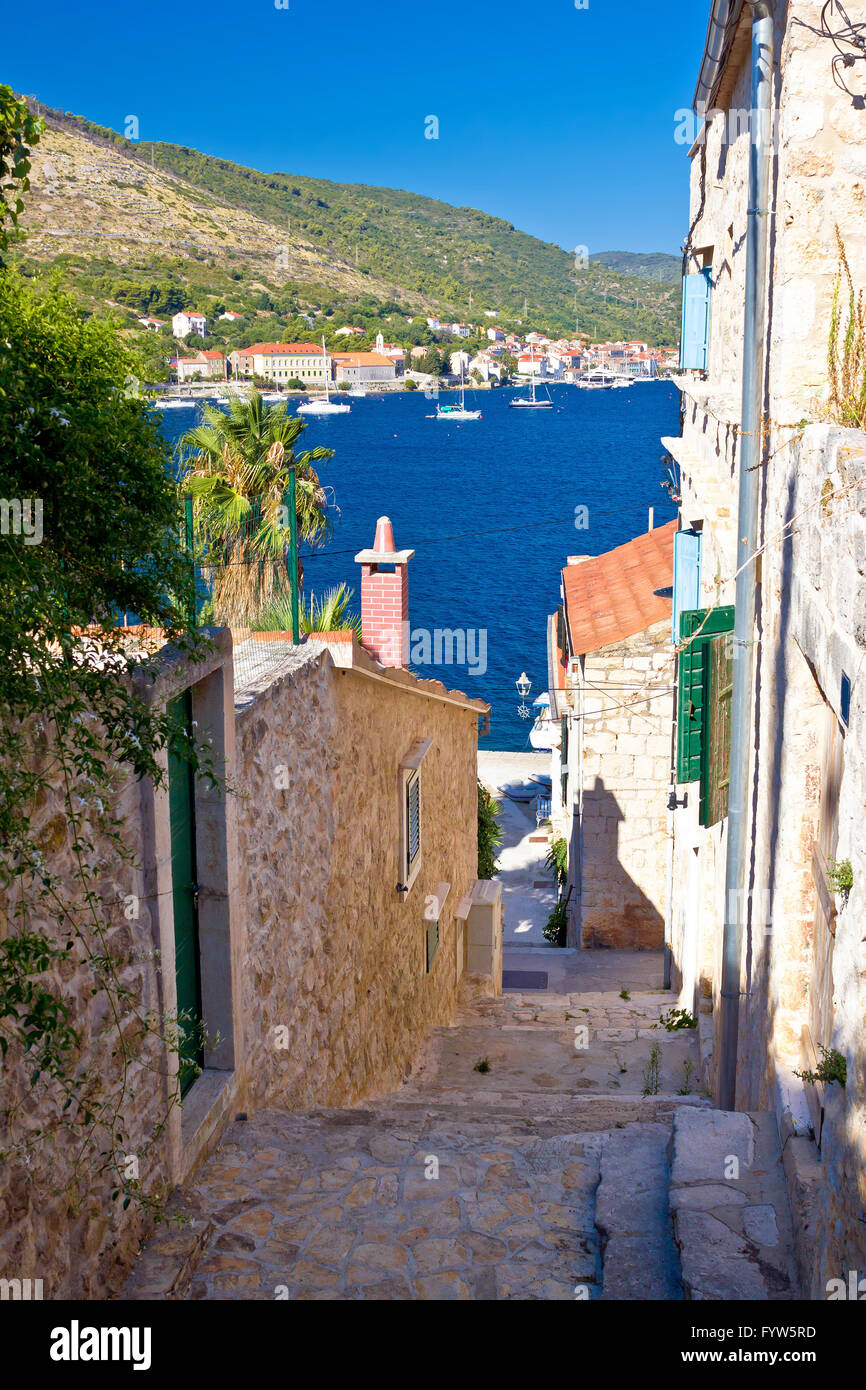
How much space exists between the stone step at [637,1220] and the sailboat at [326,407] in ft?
464

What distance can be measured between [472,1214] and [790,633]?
3711 millimetres

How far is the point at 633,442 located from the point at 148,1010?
140m

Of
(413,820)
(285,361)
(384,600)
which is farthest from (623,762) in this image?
(285,361)

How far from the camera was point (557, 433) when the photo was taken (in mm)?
149250

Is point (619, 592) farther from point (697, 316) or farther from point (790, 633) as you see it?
point (790, 633)

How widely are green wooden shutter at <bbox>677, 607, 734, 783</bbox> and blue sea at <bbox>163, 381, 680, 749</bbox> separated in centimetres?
1082

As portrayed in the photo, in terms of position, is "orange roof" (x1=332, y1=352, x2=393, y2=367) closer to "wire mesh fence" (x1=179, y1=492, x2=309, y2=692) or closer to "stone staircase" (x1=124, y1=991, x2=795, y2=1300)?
"wire mesh fence" (x1=179, y1=492, x2=309, y2=692)

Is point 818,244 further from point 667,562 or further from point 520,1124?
point 667,562

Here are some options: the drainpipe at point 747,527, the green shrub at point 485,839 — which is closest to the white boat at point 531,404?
the green shrub at point 485,839

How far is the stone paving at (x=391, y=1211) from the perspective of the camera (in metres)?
5.03

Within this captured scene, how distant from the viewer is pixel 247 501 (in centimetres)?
1405

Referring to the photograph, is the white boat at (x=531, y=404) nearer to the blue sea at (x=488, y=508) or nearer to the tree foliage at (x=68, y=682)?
the blue sea at (x=488, y=508)

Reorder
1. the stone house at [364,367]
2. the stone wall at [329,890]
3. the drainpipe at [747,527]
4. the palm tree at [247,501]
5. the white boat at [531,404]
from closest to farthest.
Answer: the stone wall at [329,890] → the drainpipe at [747,527] → the palm tree at [247,501] → the stone house at [364,367] → the white boat at [531,404]

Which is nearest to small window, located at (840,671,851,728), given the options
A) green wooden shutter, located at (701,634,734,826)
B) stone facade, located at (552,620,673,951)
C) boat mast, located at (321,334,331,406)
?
green wooden shutter, located at (701,634,734,826)
